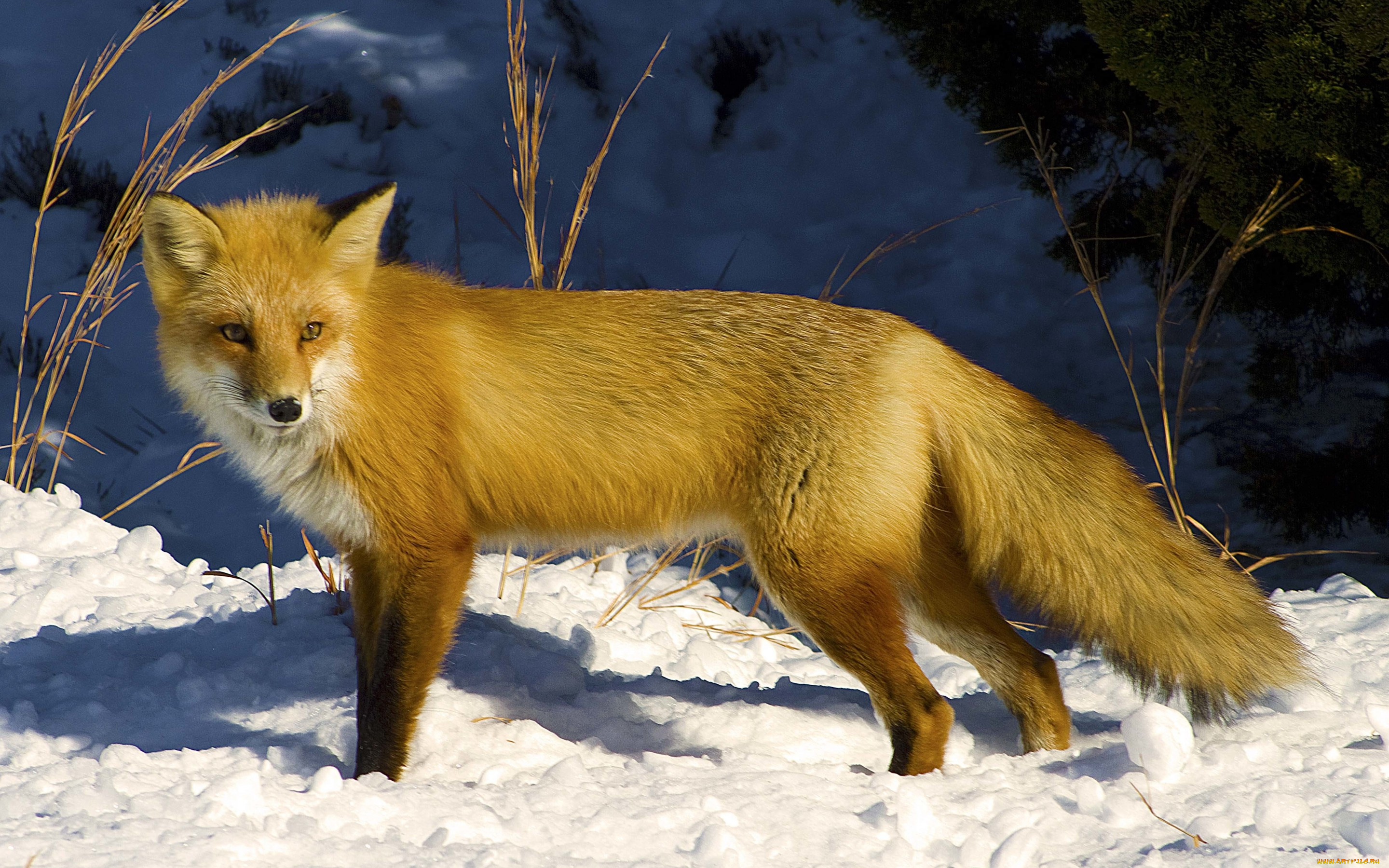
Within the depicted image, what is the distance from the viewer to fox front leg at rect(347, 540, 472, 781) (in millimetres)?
2498

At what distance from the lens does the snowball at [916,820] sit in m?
2.12

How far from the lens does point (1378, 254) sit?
3.91 metres

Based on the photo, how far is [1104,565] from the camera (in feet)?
8.86

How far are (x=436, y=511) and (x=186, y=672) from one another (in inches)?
40.0

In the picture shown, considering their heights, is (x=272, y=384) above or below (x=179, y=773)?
above

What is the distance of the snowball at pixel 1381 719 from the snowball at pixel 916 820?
1.07 meters

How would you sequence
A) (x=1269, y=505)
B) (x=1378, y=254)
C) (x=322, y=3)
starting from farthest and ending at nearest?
1. (x=322, y=3)
2. (x=1269, y=505)
3. (x=1378, y=254)

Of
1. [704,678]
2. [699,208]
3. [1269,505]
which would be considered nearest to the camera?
[704,678]

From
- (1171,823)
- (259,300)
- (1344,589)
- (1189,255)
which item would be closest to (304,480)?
(259,300)

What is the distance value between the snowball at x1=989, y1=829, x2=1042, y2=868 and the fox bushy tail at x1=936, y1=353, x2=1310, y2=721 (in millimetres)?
792

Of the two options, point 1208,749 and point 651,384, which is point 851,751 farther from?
point 651,384

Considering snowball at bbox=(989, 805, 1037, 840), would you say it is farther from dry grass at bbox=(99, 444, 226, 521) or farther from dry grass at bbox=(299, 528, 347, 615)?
dry grass at bbox=(299, 528, 347, 615)

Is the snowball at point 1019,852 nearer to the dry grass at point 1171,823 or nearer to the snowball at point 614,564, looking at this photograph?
the dry grass at point 1171,823

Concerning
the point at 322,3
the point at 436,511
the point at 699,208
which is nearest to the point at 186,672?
the point at 436,511
